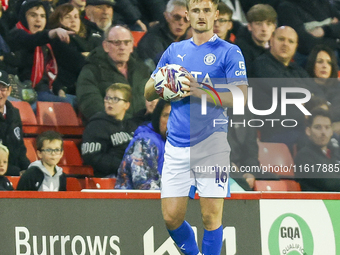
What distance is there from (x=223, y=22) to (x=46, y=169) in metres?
2.05

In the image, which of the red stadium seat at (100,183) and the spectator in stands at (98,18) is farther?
the spectator in stands at (98,18)

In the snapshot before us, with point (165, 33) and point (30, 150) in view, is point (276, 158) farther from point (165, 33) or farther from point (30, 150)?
point (30, 150)

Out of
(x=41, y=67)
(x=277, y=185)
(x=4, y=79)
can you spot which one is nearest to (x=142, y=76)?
(x=41, y=67)

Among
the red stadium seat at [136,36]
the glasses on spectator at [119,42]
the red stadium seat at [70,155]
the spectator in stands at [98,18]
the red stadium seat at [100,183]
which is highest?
the spectator in stands at [98,18]

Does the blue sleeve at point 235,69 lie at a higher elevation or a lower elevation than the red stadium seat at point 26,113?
higher

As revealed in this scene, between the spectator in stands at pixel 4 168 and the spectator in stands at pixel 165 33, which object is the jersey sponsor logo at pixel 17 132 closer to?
the spectator in stands at pixel 4 168

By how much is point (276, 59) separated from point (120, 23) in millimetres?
1500

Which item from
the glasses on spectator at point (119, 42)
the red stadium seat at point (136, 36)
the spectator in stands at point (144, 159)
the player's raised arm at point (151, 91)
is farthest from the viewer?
the red stadium seat at point (136, 36)

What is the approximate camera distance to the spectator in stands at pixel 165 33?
14.9ft

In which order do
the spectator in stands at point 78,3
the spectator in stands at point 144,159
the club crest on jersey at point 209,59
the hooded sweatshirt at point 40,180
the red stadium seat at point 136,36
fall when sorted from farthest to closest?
1. the spectator in stands at point 78,3
2. the red stadium seat at point 136,36
3. the hooded sweatshirt at point 40,180
4. the spectator in stands at point 144,159
5. the club crest on jersey at point 209,59

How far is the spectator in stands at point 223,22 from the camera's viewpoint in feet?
14.9

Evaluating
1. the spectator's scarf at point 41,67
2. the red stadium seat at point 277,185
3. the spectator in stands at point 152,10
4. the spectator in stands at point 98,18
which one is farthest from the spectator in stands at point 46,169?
the red stadium seat at point 277,185

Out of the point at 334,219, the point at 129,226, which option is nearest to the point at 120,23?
the point at 129,226

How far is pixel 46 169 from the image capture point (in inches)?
164
